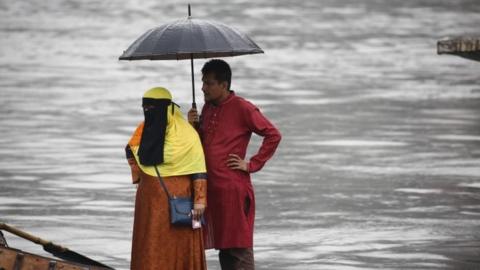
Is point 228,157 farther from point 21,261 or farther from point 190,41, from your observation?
point 21,261

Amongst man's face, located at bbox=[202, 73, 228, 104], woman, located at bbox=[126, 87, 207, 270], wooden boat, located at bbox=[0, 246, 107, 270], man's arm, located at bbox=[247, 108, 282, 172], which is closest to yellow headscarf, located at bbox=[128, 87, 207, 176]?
woman, located at bbox=[126, 87, 207, 270]

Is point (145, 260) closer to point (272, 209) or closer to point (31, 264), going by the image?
point (31, 264)

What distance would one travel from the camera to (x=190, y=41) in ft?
24.4

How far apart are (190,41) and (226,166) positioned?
73 cm

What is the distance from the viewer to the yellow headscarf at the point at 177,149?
23.6ft

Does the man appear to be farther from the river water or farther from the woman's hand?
the river water

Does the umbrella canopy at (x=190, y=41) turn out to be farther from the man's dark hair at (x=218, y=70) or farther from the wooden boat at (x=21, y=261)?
the wooden boat at (x=21, y=261)

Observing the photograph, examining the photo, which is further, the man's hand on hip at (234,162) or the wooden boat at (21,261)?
the man's hand on hip at (234,162)

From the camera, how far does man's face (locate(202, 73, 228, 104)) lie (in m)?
7.46

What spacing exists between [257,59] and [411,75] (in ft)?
13.8

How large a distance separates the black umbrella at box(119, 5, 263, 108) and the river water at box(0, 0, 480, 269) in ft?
7.82

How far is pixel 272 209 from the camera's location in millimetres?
11734

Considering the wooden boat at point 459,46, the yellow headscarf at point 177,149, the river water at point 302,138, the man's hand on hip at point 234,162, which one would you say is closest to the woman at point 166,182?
the yellow headscarf at point 177,149

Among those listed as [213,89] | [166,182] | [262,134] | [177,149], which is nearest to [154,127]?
[177,149]
